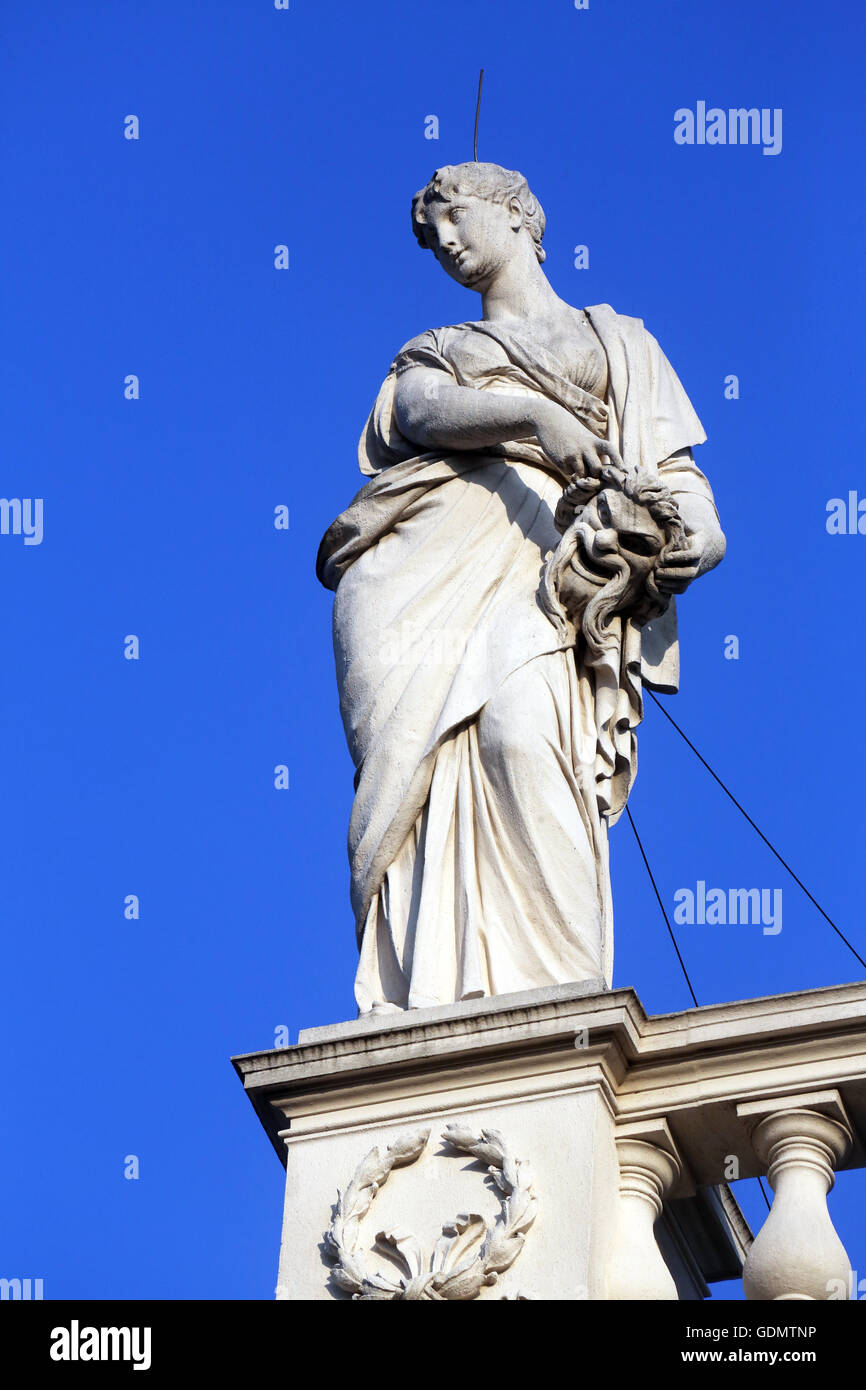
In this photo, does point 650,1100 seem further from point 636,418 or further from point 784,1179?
point 636,418

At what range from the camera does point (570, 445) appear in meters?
10.9

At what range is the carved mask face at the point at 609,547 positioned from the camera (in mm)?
10461

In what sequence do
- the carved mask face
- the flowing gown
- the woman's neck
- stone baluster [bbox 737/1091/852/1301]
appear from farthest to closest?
1. the woman's neck
2. the carved mask face
3. the flowing gown
4. stone baluster [bbox 737/1091/852/1301]

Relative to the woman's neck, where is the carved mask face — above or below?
below

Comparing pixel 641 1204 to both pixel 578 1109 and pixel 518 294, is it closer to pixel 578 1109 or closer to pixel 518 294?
pixel 578 1109

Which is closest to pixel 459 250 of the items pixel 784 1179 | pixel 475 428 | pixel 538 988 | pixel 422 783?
pixel 475 428

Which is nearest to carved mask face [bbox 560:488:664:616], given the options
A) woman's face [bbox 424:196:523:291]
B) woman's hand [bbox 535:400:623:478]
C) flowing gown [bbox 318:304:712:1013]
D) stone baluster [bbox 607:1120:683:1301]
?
flowing gown [bbox 318:304:712:1013]

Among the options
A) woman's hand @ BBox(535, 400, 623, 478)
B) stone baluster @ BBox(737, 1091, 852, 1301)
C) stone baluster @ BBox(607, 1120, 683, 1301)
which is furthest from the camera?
woman's hand @ BBox(535, 400, 623, 478)

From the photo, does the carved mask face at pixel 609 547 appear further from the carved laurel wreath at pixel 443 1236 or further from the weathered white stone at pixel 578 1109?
the carved laurel wreath at pixel 443 1236

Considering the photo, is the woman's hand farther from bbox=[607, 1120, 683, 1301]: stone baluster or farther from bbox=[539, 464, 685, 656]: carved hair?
bbox=[607, 1120, 683, 1301]: stone baluster

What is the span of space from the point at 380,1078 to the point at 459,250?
426 cm

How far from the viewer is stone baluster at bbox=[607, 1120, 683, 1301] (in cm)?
894

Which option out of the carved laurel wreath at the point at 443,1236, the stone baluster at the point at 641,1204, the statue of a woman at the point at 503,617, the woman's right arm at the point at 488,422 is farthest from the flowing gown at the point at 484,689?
the carved laurel wreath at the point at 443,1236

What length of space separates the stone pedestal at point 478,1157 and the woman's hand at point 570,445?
2451 mm
